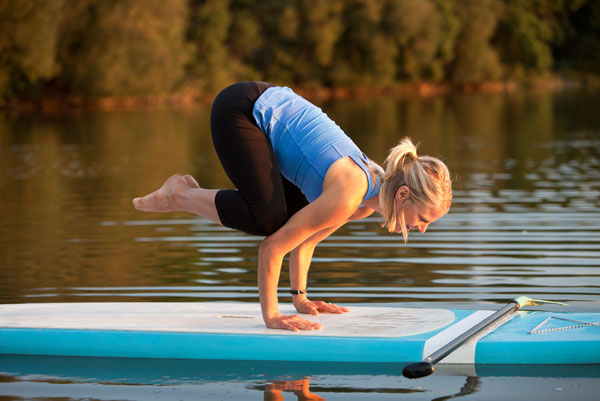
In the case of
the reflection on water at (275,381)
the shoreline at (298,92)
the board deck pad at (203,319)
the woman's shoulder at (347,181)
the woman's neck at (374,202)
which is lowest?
the reflection on water at (275,381)

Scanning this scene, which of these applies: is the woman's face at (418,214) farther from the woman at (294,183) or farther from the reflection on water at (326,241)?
the reflection on water at (326,241)

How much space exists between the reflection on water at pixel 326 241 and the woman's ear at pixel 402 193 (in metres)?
1.85

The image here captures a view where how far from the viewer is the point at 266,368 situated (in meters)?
5.04

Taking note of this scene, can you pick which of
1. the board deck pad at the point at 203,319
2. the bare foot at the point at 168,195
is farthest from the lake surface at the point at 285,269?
the bare foot at the point at 168,195

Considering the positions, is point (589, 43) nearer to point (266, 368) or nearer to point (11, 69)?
point (11, 69)

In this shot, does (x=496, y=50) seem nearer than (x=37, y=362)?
No

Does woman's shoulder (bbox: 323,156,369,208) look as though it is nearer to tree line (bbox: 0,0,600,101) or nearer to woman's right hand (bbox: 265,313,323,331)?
woman's right hand (bbox: 265,313,323,331)

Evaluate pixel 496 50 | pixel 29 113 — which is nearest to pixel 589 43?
pixel 496 50

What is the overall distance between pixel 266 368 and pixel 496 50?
67.0 metres

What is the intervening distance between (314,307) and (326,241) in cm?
392

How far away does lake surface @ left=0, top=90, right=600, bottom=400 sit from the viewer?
15.6 feet

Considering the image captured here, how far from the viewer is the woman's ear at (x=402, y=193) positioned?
479 centimetres

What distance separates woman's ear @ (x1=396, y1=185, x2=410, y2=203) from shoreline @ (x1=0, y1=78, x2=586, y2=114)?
39321mm

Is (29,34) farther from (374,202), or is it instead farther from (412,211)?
(412,211)
